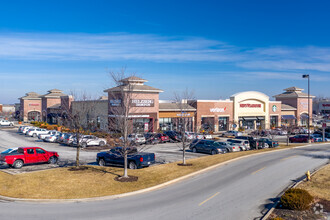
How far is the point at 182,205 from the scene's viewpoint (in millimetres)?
13953

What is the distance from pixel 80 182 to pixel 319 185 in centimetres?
1389

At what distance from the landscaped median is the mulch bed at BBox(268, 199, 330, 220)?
7427 millimetres

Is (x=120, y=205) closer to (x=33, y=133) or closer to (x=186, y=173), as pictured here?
(x=186, y=173)

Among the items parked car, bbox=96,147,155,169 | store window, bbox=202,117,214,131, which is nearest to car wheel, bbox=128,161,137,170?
parked car, bbox=96,147,155,169

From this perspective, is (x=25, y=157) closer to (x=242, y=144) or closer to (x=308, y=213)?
(x=308, y=213)

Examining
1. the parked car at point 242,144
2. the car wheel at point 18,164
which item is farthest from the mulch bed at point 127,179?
the parked car at point 242,144

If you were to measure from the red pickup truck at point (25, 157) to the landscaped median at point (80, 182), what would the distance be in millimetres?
2049

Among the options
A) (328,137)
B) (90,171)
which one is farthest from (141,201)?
(328,137)

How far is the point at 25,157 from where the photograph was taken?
75.3 feet

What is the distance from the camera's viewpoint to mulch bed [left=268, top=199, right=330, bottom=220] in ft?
39.8

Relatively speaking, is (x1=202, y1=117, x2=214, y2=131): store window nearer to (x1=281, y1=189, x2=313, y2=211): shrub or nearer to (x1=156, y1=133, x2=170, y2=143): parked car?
(x1=156, y1=133, x2=170, y2=143): parked car

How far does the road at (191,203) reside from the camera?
1268 centimetres

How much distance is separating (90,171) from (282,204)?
12.8m

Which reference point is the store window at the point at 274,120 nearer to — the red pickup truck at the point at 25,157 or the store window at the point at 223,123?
the store window at the point at 223,123
